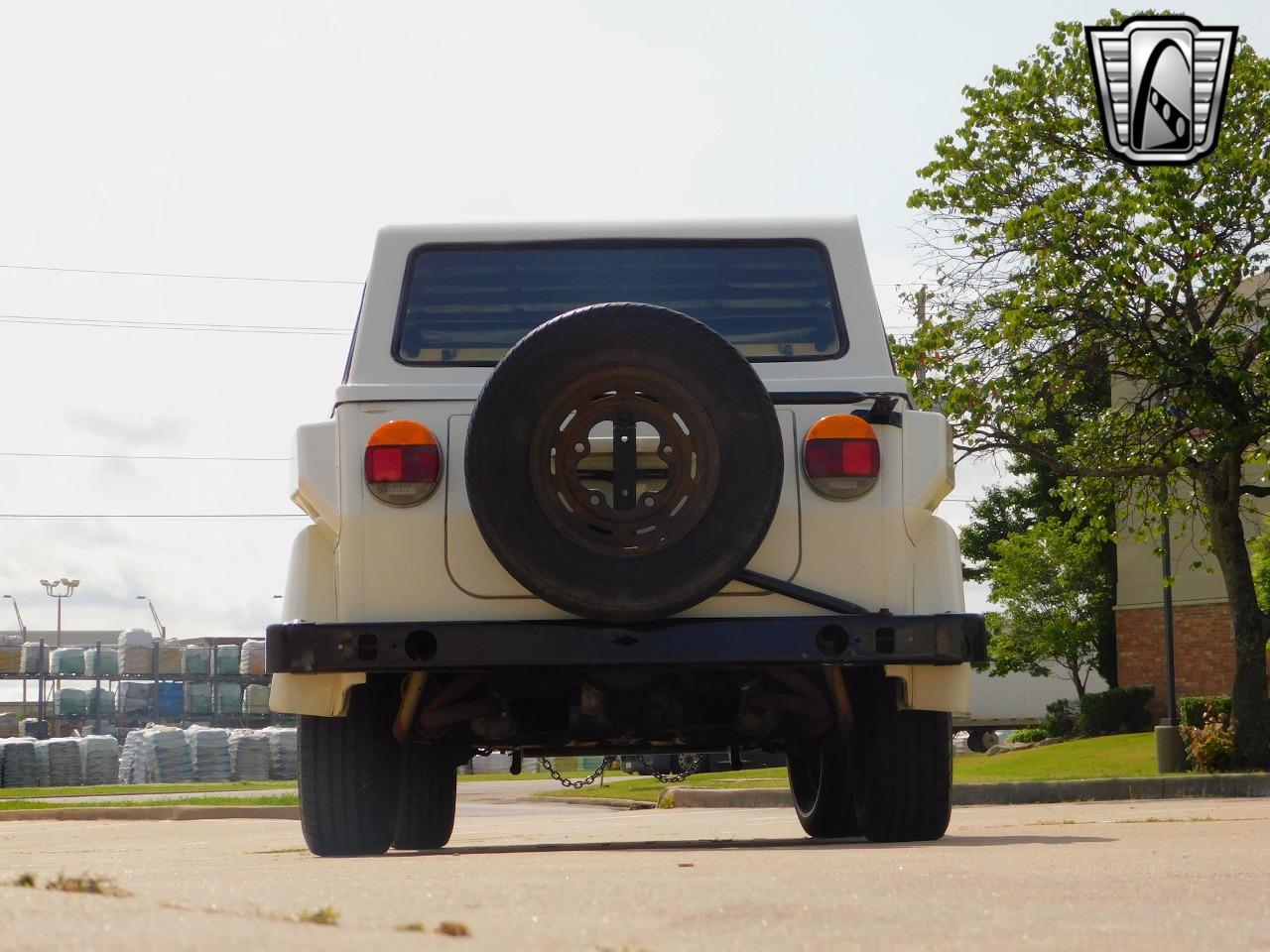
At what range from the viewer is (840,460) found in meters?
5.64

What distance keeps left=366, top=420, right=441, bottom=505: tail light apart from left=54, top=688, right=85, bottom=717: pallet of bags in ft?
233

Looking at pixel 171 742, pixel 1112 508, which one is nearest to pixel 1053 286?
pixel 1112 508

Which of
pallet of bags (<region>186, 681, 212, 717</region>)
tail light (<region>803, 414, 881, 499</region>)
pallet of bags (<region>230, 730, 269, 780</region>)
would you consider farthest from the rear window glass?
pallet of bags (<region>186, 681, 212, 717</region>)

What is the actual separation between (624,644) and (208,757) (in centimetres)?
3705

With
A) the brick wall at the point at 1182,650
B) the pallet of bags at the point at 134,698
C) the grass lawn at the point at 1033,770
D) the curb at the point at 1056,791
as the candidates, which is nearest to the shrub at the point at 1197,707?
the grass lawn at the point at 1033,770

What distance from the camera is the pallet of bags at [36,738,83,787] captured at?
40.9 meters

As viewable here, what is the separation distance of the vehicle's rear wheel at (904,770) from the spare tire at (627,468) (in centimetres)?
130

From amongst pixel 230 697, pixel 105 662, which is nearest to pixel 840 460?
pixel 230 697

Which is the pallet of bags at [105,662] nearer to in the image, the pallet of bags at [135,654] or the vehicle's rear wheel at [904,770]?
the pallet of bags at [135,654]

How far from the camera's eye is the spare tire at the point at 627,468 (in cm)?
Answer: 527

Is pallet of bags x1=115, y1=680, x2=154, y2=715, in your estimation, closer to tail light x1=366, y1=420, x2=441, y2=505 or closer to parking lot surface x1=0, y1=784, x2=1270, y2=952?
parking lot surface x1=0, y1=784, x2=1270, y2=952

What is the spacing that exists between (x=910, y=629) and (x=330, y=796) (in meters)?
2.17

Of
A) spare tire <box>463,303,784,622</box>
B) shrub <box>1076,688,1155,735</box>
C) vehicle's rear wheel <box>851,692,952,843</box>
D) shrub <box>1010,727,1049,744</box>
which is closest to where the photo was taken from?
spare tire <box>463,303,784,622</box>

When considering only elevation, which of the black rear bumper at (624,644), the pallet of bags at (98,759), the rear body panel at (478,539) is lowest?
the pallet of bags at (98,759)
